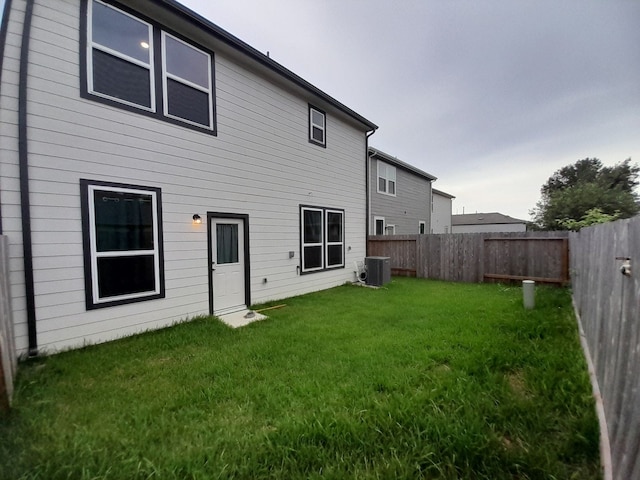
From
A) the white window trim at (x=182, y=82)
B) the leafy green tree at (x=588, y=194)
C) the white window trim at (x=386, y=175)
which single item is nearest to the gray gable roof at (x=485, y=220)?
the leafy green tree at (x=588, y=194)

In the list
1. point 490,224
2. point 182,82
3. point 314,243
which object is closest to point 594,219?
point 314,243

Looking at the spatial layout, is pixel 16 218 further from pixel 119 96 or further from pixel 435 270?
pixel 435 270

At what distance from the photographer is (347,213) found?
9.23m

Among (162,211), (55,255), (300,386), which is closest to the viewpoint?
(300,386)

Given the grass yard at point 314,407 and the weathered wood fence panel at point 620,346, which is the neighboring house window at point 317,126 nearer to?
the grass yard at point 314,407

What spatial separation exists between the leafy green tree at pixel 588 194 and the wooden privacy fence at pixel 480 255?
34.1ft

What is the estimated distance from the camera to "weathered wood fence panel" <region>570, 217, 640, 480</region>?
132 centimetres

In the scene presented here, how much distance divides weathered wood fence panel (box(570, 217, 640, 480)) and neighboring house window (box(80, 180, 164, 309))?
5.43 meters

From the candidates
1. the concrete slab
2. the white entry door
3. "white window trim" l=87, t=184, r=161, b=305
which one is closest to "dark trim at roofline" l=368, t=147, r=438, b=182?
the white entry door

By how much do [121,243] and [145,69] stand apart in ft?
9.46

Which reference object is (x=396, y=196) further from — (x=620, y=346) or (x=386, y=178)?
(x=620, y=346)

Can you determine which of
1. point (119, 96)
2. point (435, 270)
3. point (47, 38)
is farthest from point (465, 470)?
point (435, 270)

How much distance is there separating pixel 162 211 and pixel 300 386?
12.3 ft

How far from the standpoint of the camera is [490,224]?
123 ft
